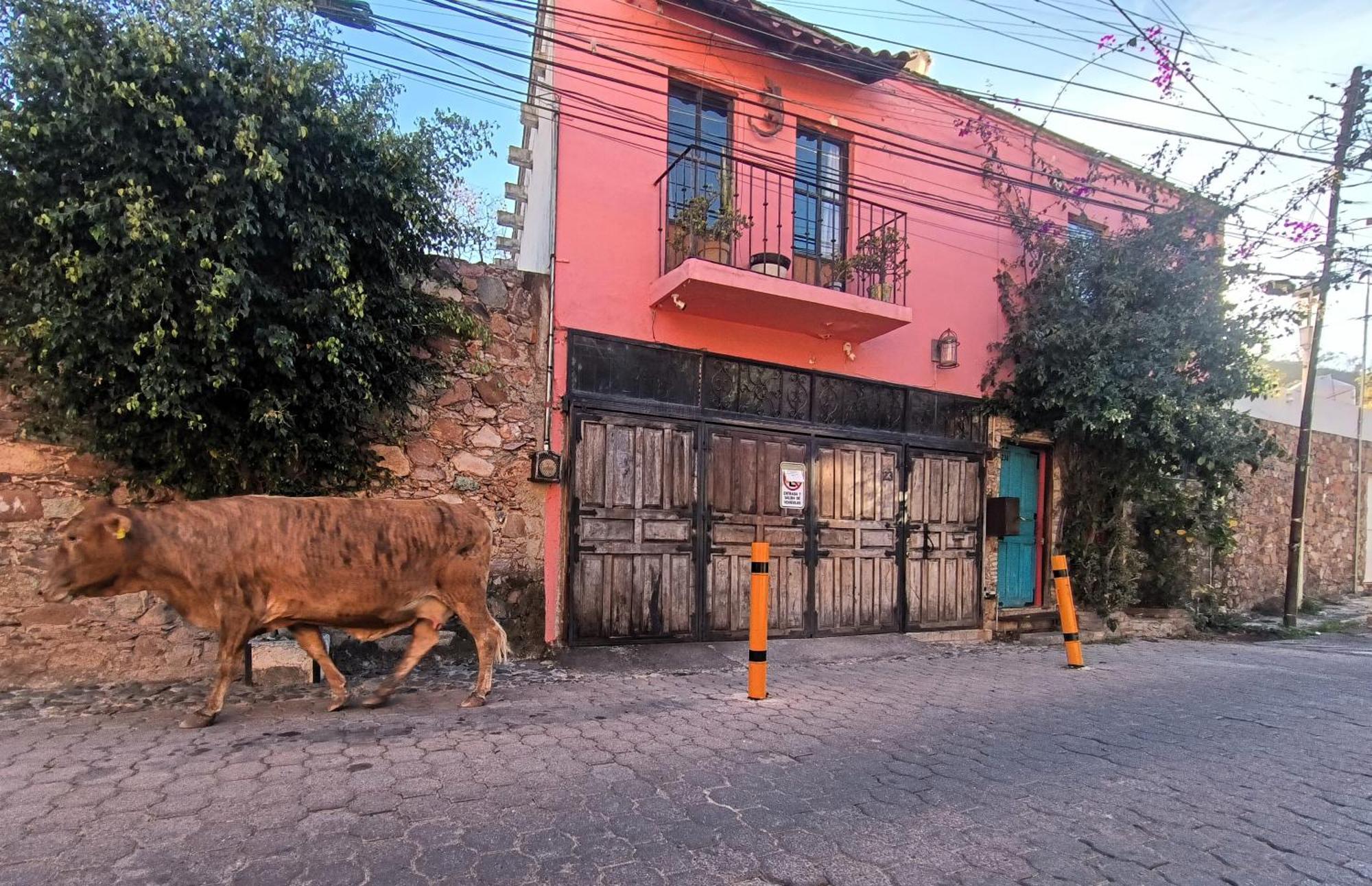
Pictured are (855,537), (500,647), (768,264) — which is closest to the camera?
(500,647)

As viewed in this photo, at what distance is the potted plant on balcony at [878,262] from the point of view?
7531mm

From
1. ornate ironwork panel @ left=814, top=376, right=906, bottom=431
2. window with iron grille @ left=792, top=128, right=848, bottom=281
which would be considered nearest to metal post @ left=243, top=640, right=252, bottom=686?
ornate ironwork panel @ left=814, top=376, right=906, bottom=431

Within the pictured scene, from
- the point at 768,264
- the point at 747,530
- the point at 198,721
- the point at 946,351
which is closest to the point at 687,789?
the point at 198,721

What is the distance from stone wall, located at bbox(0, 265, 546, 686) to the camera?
4590mm

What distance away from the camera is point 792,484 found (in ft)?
24.1

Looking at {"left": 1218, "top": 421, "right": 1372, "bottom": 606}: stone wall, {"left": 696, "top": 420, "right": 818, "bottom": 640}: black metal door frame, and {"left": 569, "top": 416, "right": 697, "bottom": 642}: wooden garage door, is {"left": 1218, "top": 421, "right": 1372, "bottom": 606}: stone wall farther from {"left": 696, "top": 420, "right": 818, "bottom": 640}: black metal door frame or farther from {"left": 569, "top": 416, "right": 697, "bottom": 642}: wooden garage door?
{"left": 569, "top": 416, "right": 697, "bottom": 642}: wooden garage door

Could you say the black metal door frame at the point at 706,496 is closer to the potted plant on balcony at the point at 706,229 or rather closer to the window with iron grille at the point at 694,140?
the potted plant on balcony at the point at 706,229

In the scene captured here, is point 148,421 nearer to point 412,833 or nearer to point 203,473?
point 203,473

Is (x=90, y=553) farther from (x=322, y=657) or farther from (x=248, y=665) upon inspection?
(x=248, y=665)

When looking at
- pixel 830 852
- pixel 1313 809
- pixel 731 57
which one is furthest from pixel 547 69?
pixel 1313 809

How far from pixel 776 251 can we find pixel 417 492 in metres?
4.43

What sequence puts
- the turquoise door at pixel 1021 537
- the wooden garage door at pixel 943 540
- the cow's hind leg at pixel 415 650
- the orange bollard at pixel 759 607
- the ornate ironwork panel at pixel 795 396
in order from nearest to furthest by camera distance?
the cow's hind leg at pixel 415 650 → the orange bollard at pixel 759 607 → the ornate ironwork panel at pixel 795 396 → the wooden garage door at pixel 943 540 → the turquoise door at pixel 1021 537

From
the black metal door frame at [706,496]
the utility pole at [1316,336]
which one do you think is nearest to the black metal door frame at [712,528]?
the black metal door frame at [706,496]

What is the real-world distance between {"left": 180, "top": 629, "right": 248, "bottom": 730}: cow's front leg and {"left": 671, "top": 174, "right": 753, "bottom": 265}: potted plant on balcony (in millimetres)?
4636
